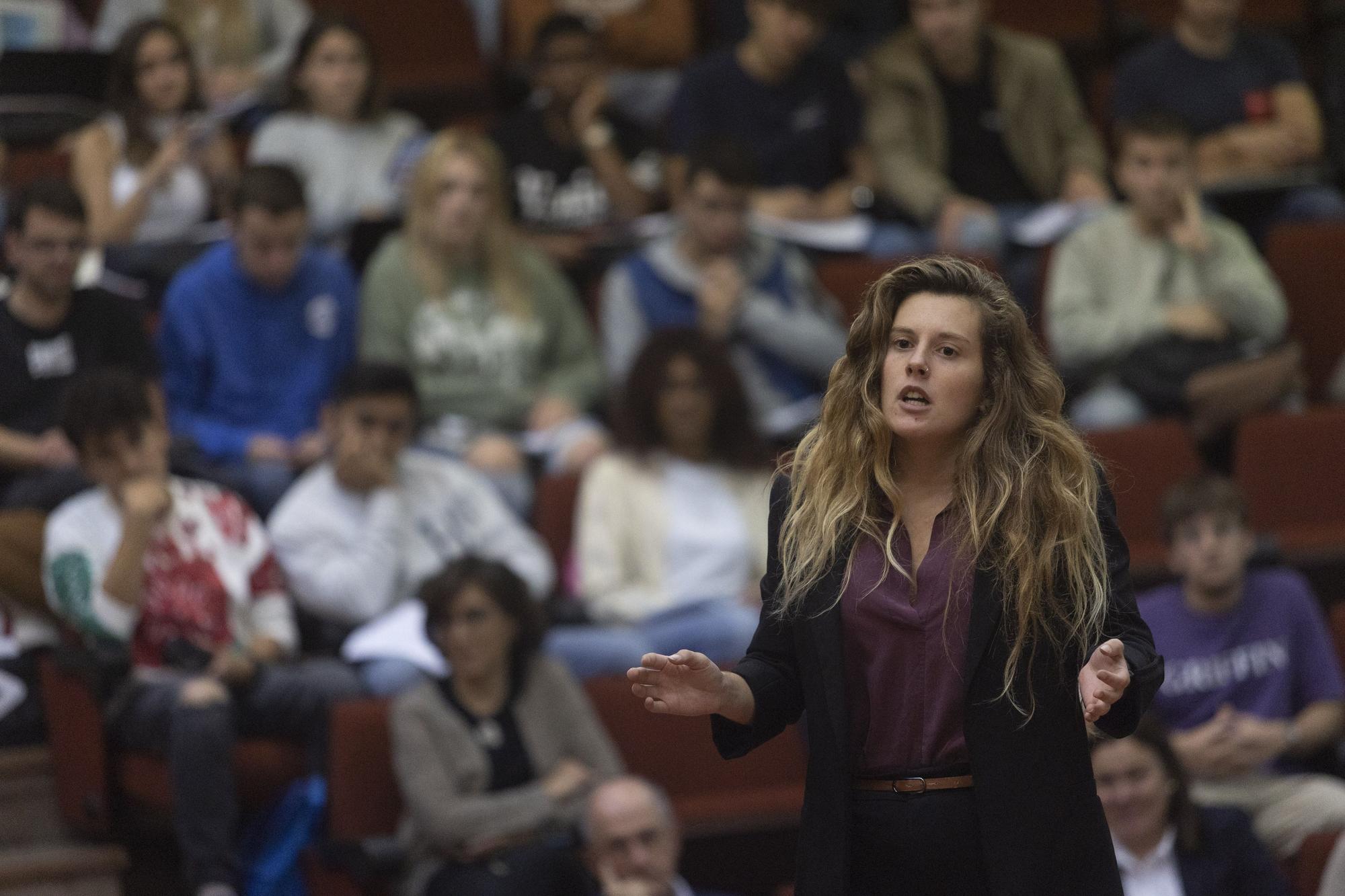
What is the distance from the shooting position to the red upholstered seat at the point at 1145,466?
15.1ft

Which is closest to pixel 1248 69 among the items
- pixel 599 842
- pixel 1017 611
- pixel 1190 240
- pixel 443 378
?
pixel 1190 240

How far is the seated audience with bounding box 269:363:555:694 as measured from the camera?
4121mm

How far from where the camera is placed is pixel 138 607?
390 cm

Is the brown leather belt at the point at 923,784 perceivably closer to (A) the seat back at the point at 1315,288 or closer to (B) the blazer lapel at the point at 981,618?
(B) the blazer lapel at the point at 981,618

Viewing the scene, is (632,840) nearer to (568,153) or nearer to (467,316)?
(467,316)

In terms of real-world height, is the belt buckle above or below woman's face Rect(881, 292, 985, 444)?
below

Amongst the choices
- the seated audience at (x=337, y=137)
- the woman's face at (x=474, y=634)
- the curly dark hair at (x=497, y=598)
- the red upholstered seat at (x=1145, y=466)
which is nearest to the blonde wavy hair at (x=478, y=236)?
the seated audience at (x=337, y=137)

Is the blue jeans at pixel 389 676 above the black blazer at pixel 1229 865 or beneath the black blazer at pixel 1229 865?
above

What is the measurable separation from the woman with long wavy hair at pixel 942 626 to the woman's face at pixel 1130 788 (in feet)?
5.37

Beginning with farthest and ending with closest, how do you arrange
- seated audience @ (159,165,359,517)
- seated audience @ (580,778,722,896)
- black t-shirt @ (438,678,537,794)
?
seated audience @ (159,165,359,517) < black t-shirt @ (438,678,537,794) < seated audience @ (580,778,722,896)

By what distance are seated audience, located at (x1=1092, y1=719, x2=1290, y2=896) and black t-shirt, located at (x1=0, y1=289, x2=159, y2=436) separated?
2364 mm

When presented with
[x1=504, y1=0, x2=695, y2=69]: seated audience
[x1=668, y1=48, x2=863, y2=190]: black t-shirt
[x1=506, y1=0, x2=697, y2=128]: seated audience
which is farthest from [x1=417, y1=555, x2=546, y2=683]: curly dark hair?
[x1=504, y1=0, x2=695, y2=69]: seated audience

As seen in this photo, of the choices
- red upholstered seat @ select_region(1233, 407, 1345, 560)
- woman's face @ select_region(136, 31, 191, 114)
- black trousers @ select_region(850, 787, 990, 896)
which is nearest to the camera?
black trousers @ select_region(850, 787, 990, 896)

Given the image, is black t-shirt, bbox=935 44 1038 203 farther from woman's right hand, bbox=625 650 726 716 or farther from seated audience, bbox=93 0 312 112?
woman's right hand, bbox=625 650 726 716
